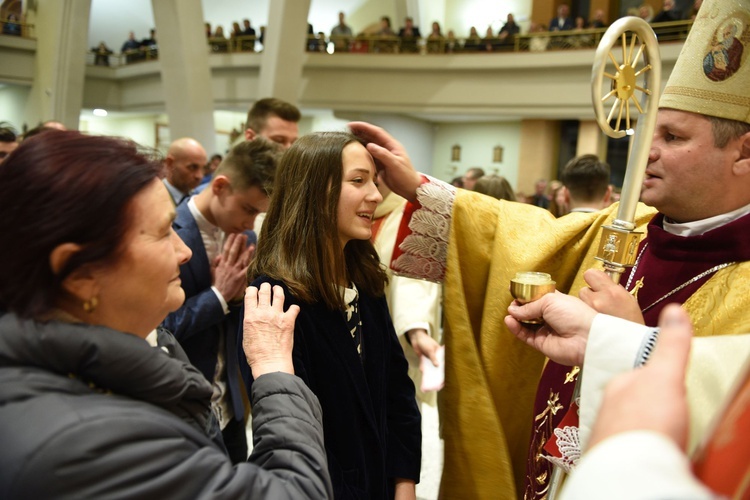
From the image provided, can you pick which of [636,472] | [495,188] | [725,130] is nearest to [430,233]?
[725,130]

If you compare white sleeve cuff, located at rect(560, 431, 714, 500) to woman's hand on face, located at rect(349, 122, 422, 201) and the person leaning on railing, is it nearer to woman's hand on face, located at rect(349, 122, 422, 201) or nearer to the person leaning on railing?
woman's hand on face, located at rect(349, 122, 422, 201)

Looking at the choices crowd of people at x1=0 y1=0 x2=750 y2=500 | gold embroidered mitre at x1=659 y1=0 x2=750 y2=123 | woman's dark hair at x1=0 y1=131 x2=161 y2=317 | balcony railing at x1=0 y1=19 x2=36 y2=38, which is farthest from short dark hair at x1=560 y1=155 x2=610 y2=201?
balcony railing at x1=0 y1=19 x2=36 y2=38

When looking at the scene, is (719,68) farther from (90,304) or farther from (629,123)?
(90,304)

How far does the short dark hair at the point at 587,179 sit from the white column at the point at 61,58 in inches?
453

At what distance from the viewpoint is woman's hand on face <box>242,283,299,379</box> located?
1.30 m

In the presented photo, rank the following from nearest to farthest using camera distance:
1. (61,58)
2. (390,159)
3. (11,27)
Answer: (390,159) < (61,58) < (11,27)

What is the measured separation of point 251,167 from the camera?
95.9 inches

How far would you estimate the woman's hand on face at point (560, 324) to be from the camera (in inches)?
51.6

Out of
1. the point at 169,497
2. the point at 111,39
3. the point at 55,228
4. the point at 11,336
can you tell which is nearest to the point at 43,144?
the point at 55,228

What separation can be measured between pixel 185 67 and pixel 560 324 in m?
10.6

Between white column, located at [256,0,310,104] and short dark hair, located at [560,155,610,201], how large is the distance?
7731mm

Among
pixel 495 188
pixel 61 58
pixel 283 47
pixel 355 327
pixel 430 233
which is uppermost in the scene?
pixel 283 47

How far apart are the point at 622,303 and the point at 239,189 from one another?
1.61 metres

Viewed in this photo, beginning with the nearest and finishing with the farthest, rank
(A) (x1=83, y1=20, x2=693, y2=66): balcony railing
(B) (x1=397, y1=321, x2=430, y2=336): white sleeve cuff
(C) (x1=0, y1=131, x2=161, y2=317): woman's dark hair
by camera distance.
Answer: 1. (C) (x1=0, y1=131, x2=161, y2=317): woman's dark hair
2. (B) (x1=397, y1=321, x2=430, y2=336): white sleeve cuff
3. (A) (x1=83, y1=20, x2=693, y2=66): balcony railing
